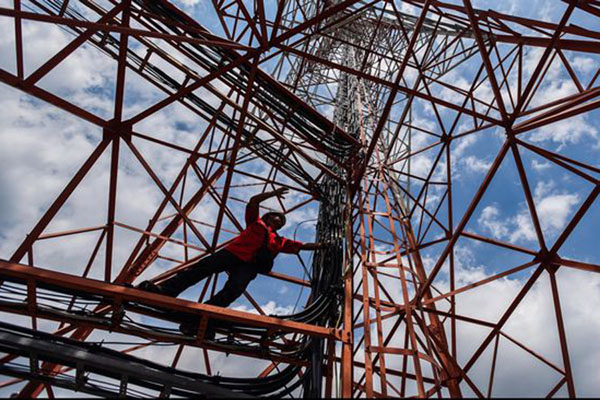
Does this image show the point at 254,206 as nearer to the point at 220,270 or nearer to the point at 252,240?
the point at 252,240

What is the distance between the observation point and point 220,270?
19.9ft

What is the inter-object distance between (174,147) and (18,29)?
3.07m

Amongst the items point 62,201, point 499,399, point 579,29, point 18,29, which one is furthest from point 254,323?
point 579,29

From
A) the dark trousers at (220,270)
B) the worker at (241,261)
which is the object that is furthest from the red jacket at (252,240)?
the dark trousers at (220,270)

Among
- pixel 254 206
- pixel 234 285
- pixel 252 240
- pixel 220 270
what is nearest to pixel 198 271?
pixel 220 270

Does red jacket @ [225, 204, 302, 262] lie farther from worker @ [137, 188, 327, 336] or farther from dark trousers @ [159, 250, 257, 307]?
dark trousers @ [159, 250, 257, 307]

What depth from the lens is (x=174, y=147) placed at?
7.74 m

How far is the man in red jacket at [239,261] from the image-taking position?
573cm

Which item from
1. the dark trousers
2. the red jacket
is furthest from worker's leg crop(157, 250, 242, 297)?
the red jacket

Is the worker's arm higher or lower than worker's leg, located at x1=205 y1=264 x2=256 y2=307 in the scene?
higher

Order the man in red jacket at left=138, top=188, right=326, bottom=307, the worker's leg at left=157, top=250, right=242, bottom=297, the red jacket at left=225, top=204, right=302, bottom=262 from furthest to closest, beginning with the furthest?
the red jacket at left=225, top=204, right=302, bottom=262 < the man in red jacket at left=138, top=188, right=326, bottom=307 < the worker's leg at left=157, top=250, right=242, bottom=297

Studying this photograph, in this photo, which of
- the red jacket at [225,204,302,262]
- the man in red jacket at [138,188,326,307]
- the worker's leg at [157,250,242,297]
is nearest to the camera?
the worker's leg at [157,250,242,297]

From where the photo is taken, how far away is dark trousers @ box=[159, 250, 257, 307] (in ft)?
18.5

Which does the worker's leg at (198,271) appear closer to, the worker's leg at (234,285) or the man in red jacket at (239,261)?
the man in red jacket at (239,261)
